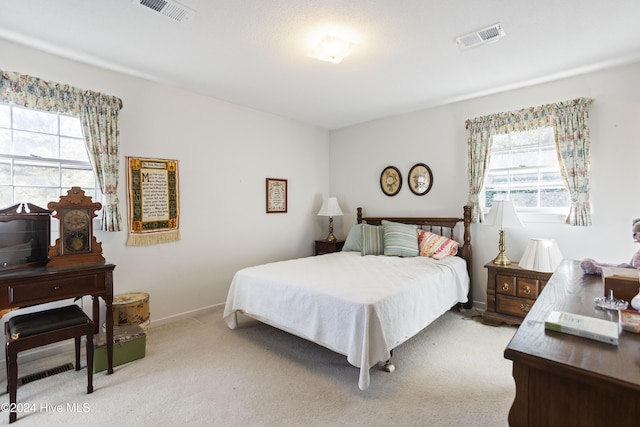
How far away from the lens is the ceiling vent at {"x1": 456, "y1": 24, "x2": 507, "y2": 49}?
2.31 metres

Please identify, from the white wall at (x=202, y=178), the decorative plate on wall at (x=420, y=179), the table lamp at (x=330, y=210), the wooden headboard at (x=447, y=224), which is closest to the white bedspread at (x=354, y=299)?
the wooden headboard at (x=447, y=224)

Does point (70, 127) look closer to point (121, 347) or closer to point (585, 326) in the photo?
point (121, 347)

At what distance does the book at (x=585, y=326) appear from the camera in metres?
1.03

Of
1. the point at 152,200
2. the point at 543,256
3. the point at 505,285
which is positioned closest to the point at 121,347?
the point at 152,200

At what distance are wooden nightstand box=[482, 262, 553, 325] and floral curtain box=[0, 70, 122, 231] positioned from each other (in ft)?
12.7

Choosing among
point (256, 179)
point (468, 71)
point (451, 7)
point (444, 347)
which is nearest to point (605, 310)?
point (444, 347)

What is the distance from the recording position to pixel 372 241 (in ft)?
13.3

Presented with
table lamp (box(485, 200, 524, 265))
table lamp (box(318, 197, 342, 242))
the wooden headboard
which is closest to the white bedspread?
the wooden headboard

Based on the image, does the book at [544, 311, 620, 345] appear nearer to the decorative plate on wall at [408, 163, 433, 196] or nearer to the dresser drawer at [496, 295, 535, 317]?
the dresser drawer at [496, 295, 535, 317]

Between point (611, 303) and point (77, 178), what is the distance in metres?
3.92

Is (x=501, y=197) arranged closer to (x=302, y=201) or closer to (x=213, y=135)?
(x=302, y=201)

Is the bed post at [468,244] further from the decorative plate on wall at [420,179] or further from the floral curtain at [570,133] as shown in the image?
the floral curtain at [570,133]

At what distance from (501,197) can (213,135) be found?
11.7ft

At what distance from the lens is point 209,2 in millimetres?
2016
